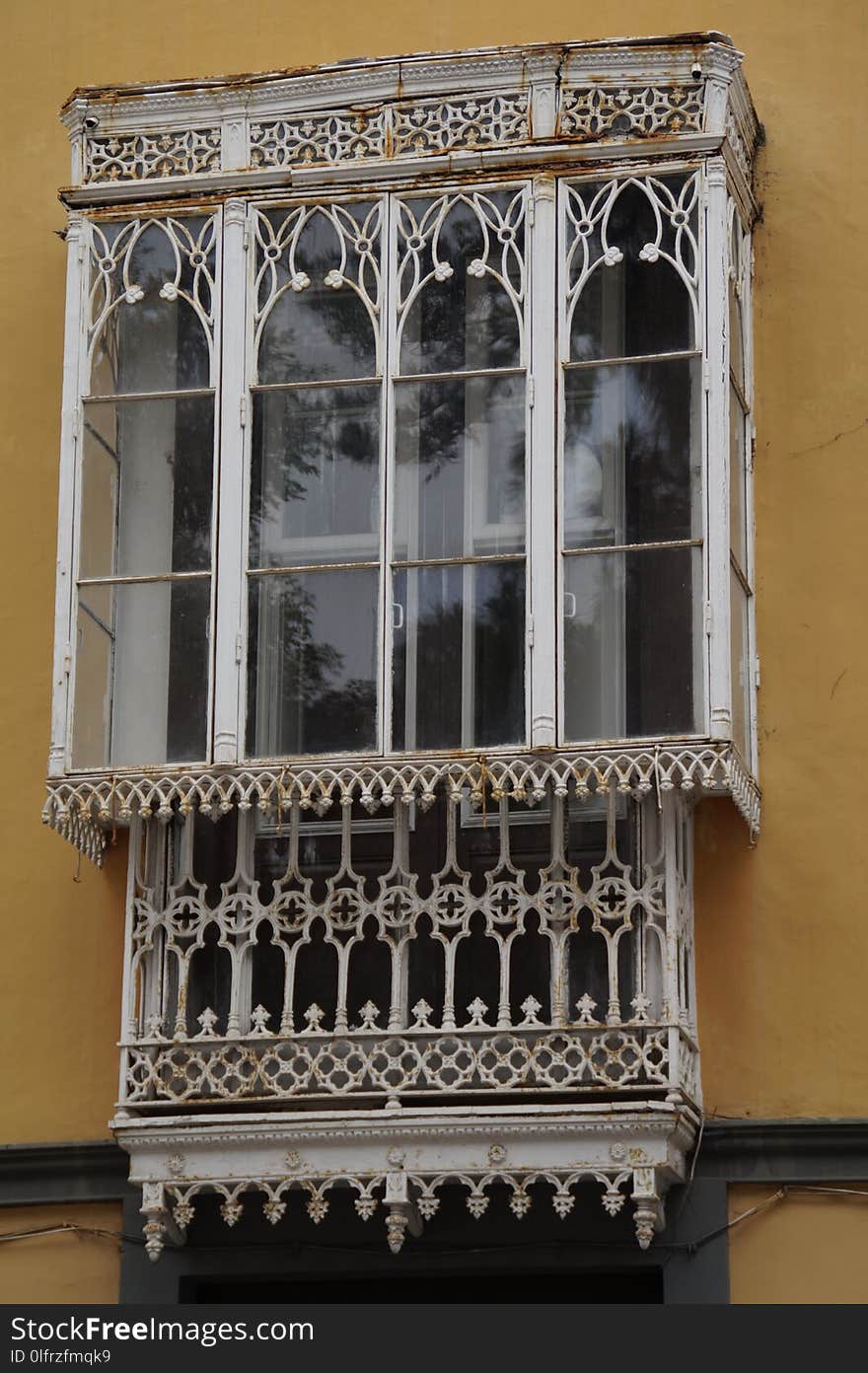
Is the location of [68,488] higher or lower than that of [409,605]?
higher

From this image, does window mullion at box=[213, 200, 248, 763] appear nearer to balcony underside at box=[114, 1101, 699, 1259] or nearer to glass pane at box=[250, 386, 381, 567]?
glass pane at box=[250, 386, 381, 567]

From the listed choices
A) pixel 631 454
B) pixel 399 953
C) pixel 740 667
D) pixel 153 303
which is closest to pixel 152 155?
pixel 153 303

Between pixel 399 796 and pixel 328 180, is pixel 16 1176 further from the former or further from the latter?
pixel 328 180

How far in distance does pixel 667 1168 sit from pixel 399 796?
1.76 m

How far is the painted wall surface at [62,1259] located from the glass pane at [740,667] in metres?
3.21

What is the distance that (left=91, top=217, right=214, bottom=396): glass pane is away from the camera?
11188 millimetres

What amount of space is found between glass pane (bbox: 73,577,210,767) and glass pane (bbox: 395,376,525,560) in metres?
0.92

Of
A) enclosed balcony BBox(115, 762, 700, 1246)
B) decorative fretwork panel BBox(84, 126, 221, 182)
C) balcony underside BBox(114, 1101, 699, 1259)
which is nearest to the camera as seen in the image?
balcony underside BBox(114, 1101, 699, 1259)

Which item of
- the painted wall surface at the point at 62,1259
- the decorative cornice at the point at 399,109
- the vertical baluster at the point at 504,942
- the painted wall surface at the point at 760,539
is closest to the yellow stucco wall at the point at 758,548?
the painted wall surface at the point at 760,539

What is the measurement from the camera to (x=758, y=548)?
11.2 m

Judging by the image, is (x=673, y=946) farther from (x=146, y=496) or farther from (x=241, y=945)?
(x=146, y=496)

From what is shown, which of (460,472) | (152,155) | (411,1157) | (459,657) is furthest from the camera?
(152,155)

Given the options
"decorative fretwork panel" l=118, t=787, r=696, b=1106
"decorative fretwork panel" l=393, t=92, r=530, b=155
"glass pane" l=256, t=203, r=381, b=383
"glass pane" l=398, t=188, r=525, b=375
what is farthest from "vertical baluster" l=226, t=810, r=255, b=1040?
"decorative fretwork panel" l=393, t=92, r=530, b=155

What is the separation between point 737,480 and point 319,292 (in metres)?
1.90
